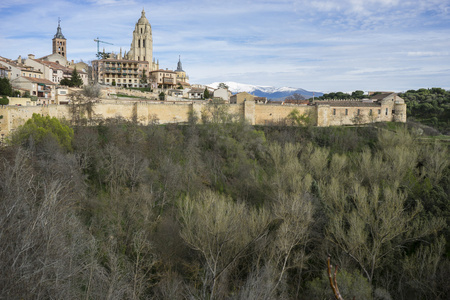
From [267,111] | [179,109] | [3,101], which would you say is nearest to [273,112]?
[267,111]

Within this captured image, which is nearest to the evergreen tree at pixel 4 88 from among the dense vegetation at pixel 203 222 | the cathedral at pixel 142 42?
the dense vegetation at pixel 203 222

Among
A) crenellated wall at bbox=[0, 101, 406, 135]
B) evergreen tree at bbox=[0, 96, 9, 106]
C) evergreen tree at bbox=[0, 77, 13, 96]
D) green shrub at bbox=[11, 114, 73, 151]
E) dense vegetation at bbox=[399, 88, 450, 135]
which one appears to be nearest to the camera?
green shrub at bbox=[11, 114, 73, 151]

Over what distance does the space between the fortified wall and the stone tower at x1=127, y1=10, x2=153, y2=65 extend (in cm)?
3643

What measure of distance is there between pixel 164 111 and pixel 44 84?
13433 millimetres

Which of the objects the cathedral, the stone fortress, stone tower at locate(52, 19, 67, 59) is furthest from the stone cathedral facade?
stone tower at locate(52, 19, 67, 59)

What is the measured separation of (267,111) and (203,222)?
28347 mm

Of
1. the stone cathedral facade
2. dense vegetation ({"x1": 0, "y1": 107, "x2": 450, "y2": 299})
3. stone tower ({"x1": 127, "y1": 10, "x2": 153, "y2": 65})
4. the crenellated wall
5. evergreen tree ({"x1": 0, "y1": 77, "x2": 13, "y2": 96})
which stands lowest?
dense vegetation ({"x1": 0, "y1": 107, "x2": 450, "y2": 299})

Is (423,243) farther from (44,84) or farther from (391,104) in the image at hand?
(44,84)

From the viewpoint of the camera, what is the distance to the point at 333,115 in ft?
141

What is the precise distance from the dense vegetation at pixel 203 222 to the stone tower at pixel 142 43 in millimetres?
45133

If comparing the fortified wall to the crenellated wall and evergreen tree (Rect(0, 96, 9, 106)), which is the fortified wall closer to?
the crenellated wall

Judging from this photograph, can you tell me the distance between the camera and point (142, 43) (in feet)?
236

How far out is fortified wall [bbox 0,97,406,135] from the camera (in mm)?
34750

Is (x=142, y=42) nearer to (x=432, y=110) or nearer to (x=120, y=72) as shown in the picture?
(x=120, y=72)
